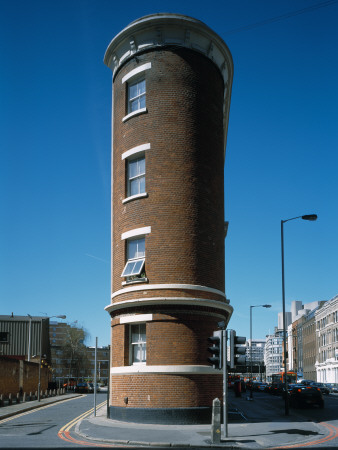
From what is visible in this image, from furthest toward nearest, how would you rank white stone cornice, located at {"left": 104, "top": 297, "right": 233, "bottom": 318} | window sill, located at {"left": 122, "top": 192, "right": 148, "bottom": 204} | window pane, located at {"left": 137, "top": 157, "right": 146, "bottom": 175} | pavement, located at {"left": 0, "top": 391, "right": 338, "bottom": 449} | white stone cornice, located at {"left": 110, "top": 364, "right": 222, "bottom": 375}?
window pane, located at {"left": 137, "top": 157, "right": 146, "bottom": 175} → window sill, located at {"left": 122, "top": 192, "right": 148, "bottom": 204} → white stone cornice, located at {"left": 104, "top": 297, "right": 233, "bottom": 318} → white stone cornice, located at {"left": 110, "top": 364, "right": 222, "bottom": 375} → pavement, located at {"left": 0, "top": 391, "right": 338, "bottom": 449}

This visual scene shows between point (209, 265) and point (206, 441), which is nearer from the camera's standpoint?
point (206, 441)

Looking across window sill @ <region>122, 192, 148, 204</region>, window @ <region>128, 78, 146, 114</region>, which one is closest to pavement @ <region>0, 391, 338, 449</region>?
window sill @ <region>122, 192, 148, 204</region>

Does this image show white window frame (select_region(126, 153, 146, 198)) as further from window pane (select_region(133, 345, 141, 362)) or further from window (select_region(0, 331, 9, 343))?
window (select_region(0, 331, 9, 343))

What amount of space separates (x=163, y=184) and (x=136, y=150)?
220 centimetres

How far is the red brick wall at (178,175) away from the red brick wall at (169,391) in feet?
12.5

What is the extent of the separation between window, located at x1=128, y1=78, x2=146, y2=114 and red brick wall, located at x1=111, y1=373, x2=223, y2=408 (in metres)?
11.9

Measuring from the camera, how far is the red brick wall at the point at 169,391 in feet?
66.6

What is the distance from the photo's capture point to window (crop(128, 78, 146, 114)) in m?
24.5

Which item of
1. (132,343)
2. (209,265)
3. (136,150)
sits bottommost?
(132,343)

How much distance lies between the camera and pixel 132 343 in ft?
72.7

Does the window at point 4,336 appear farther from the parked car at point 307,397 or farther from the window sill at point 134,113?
the window sill at point 134,113

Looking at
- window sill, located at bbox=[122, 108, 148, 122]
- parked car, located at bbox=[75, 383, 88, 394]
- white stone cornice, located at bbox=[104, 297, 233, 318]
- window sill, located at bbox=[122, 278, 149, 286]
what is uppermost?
window sill, located at bbox=[122, 108, 148, 122]

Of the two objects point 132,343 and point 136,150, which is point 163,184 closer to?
point 136,150

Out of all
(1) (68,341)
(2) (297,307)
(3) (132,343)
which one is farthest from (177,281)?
(2) (297,307)
